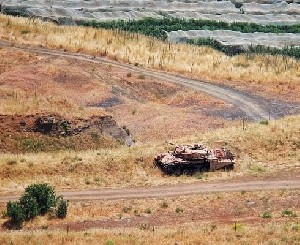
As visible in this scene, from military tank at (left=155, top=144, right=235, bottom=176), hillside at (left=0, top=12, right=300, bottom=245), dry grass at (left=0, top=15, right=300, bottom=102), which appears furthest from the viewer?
dry grass at (left=0, top=15, right=300, bottom=102)

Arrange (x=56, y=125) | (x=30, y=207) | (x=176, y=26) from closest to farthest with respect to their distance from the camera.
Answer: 1. (x=30, y=207)
2. (x=56, y=125)
3. (x=176, y=26)

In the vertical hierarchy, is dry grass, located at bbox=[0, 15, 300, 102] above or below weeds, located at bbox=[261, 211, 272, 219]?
above

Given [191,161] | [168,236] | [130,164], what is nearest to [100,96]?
[130,164]

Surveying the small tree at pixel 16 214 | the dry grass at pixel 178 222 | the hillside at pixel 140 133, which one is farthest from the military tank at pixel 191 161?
the small tree at pixel 16 214

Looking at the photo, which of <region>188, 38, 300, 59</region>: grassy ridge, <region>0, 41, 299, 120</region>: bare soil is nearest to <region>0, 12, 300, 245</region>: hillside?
<region>0, 41, 299, 120</region>: bare soil

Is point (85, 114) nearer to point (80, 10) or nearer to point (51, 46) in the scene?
point (51, 46)

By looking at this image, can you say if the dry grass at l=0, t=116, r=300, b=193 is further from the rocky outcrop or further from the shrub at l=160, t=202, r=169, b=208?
the shrub at l=160, t=202, r=169, b=208

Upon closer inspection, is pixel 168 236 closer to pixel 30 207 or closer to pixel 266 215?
pixel 266 215
